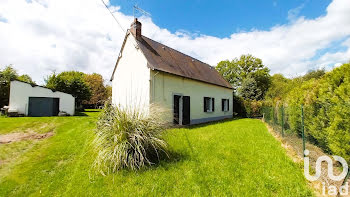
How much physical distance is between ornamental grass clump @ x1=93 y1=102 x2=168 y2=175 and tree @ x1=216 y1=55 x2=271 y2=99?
102ft

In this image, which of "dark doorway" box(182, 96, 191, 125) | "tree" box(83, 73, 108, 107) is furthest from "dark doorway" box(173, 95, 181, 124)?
"tree" box(83, 73, 108, 107)

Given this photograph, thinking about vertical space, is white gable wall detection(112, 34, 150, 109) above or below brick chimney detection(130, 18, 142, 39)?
below

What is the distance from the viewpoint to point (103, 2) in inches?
213

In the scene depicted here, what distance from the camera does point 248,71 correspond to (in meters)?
32.5

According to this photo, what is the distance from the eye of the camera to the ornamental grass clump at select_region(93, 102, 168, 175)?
12.1 feet

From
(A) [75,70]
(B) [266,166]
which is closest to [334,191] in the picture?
(B) [266,166]

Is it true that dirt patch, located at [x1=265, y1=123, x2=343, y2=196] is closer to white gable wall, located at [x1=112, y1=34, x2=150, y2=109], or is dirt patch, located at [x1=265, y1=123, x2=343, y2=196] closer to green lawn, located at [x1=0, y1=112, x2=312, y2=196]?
green lawn, located at [x1=0, y1=112, x2=312, y2=196]

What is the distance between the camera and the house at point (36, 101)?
47.8 feet

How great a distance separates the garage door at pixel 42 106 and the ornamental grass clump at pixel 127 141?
16.2 m

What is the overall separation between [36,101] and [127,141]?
17.5 metres

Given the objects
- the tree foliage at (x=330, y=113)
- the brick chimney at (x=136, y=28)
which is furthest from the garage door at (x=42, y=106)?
the tree foliage at (x=330, y=113)

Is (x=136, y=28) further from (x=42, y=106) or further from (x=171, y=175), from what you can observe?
(x=42, y=106)

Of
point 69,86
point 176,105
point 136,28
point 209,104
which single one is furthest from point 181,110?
point 69,86

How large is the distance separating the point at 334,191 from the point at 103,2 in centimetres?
805
